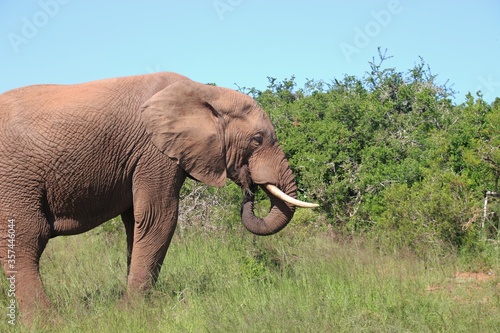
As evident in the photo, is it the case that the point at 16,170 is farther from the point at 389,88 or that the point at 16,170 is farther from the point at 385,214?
the point at 389,88

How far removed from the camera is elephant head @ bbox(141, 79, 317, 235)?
6.87m

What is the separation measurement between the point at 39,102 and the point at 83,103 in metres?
0.39

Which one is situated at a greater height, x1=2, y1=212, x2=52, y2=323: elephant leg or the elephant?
the elephant

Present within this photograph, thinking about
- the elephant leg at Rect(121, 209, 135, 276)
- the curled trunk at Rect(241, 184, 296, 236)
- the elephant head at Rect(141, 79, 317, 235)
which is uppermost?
the elephant head at Rect(141, 79, 317, 235)

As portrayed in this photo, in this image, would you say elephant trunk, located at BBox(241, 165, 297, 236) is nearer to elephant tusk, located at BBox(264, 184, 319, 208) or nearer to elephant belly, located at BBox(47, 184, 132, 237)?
elephant tusk, located at BBox(264, 184, 319, 208)

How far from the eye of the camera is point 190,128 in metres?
6.98

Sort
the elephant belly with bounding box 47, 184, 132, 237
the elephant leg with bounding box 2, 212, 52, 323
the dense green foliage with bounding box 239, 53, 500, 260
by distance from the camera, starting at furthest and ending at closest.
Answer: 1. the dense green foliage with bounding box 239, 53, 500, 260
2. the elephant belly with bounding box 47, 184, 132, 237
3. the elephant leg with bounding box 2, 212, 52, 323

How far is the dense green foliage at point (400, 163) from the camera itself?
883 cm

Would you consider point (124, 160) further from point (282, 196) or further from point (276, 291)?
point (276, 291)

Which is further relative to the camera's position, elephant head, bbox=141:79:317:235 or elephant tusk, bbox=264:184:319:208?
elephant tusk, bbox=264:184:319:208

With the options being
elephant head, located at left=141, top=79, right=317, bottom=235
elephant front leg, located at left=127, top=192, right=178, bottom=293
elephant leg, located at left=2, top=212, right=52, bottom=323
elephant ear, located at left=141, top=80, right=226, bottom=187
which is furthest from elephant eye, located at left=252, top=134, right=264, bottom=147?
elephant leg, located at left=2, top=212, right=52, bottom=323

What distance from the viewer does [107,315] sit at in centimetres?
621

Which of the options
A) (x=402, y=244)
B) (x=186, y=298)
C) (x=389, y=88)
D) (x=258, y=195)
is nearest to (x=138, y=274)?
(x=186, y=298)

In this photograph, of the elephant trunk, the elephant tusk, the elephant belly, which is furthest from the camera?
the elephant trunk
